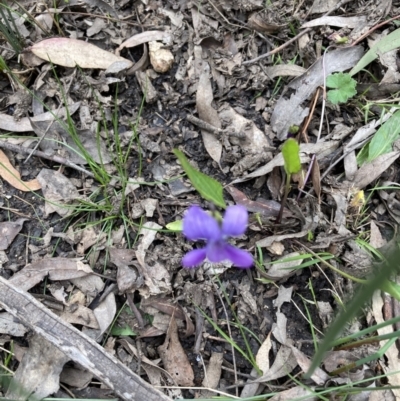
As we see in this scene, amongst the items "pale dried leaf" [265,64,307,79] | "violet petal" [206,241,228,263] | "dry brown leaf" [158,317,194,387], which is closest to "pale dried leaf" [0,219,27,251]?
"dry brown leaf" [158,317,194,387]

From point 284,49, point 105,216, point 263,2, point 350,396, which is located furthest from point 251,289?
point 263,2

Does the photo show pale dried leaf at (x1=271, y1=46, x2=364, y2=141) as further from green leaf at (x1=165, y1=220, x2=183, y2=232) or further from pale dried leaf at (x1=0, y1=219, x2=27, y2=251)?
pale dried leaf at (x1=0, y1=219, x2=27, y2=251)

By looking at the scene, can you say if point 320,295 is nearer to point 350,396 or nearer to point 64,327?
point 350,396

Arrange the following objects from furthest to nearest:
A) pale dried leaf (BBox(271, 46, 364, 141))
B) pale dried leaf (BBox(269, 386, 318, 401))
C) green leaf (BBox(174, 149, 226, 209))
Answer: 1. pale dried leaf (BBox(271, 46, 364, 141))
2. pale dried leaf (BBox(269, 386, 318, 401))
3. green leaf (BBox(174, 149, 226, 209))

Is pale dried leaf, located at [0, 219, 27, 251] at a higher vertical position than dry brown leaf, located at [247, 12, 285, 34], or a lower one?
lower

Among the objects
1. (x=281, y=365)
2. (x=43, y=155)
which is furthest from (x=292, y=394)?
(x=43, y=155)

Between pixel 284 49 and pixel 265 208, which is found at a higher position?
pixel 284 49

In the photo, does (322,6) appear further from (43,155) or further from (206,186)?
(43,155)

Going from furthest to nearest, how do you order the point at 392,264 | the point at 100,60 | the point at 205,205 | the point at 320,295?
the point at 100,60, the point at 205,205, the point at 320,295, the point at 392,264
